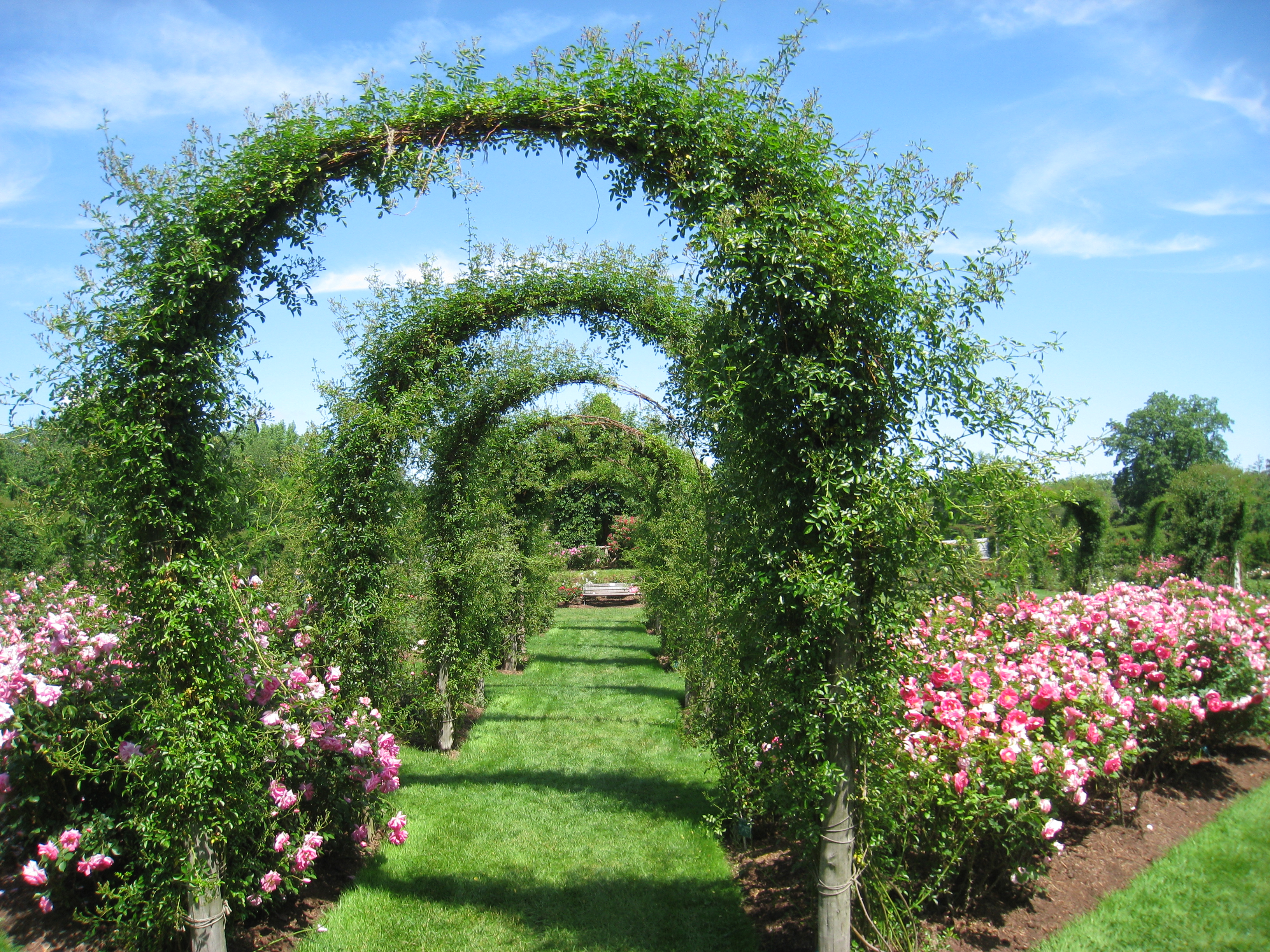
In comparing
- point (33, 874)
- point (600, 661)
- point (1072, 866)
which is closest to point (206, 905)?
point (33, 874)

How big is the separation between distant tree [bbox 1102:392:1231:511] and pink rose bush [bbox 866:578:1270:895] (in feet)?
170

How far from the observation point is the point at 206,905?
3.29 metres

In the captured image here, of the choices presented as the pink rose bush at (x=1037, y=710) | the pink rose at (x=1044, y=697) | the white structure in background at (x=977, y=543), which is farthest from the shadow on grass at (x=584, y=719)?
the white structure in background at (x=977, y=543)

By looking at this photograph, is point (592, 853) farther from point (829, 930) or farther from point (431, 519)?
point (431, 519)

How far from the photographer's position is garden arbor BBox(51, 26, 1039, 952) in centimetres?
295

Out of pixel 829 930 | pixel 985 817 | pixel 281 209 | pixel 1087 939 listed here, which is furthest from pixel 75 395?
pixel 1087 939

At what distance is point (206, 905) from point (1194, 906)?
4.91 m

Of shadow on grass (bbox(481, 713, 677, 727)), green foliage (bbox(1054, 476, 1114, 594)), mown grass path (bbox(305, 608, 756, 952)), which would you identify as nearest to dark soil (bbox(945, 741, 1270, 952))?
mown grass path (bbox(305, 608, 756, 952))

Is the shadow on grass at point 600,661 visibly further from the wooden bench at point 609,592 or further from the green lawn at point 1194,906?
the wooden bench at point 609,592

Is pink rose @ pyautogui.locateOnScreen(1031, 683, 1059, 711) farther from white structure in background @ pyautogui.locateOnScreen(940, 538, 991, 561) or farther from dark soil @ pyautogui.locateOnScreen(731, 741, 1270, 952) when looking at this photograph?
white structure in background @ pyautogui.locateOnScreen(940, 538, 991, 561)

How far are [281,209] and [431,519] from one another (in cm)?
414

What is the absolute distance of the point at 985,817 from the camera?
3.64m

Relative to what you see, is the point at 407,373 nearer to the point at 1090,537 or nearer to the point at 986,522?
the point at 986,522

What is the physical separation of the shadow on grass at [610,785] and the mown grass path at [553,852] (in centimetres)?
2
